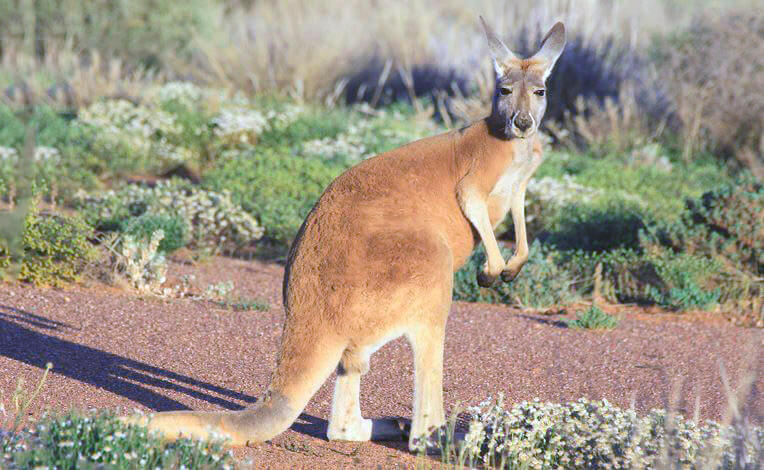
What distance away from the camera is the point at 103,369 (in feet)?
18.7

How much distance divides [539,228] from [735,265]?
212 centimetres

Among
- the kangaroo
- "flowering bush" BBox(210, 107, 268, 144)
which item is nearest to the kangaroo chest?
the kangaroo

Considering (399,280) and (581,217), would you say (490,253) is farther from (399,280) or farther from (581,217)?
(581,217)

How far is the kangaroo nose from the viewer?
461 centimetres

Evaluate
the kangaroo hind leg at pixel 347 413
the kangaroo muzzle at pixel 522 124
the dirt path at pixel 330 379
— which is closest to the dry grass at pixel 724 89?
the dirt path at pixel 330 379

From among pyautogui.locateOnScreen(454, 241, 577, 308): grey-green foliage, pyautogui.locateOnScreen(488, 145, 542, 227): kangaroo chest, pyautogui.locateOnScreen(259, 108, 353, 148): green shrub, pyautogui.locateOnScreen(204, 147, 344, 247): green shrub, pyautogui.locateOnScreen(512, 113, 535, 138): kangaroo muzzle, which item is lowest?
pyautogui.locateOnScreen(454, 241, 577, 308): grey-green foliage

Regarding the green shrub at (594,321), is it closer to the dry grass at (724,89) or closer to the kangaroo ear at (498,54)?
the kangaroo ear at (498,54)

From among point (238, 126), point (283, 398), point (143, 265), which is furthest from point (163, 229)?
point (283, 398)

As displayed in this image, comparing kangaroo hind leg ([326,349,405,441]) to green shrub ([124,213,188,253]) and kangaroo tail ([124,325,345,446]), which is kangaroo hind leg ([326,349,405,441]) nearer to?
kangaroo tail ([124,325,345,446])

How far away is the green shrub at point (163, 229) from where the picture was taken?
8.23m

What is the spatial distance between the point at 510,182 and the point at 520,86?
0.49 metres

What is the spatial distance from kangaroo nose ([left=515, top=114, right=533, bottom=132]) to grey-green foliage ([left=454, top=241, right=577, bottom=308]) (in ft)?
11.2

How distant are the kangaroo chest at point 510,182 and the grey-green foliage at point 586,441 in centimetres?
98

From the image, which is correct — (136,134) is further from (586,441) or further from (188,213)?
(586,441)
